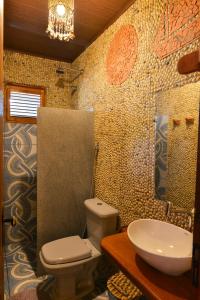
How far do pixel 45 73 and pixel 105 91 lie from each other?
1.22m

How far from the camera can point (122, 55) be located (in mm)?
1859

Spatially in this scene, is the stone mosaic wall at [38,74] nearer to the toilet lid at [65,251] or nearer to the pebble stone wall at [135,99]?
the pebble stone wall at [135,99]

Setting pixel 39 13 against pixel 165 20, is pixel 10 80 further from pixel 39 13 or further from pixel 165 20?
pixel 165 20

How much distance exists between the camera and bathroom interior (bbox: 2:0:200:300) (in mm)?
1312

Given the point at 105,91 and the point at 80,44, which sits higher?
the point at 80,44

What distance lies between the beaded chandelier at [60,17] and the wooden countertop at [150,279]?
1727mm

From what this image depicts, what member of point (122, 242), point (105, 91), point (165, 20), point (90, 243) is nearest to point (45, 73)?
point (105, 91)

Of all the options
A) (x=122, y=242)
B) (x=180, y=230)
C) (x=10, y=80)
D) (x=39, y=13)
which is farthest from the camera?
(x=10, y=80)

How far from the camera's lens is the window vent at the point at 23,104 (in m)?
2.74

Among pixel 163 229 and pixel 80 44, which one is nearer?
pixel 163 229

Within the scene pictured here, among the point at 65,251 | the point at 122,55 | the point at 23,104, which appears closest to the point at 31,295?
the point at 65,251

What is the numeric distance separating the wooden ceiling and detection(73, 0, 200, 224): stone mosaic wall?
0.34 ft

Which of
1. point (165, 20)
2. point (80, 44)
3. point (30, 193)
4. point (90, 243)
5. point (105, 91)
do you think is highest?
point (80, 44)

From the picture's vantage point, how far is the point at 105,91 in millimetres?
2150
